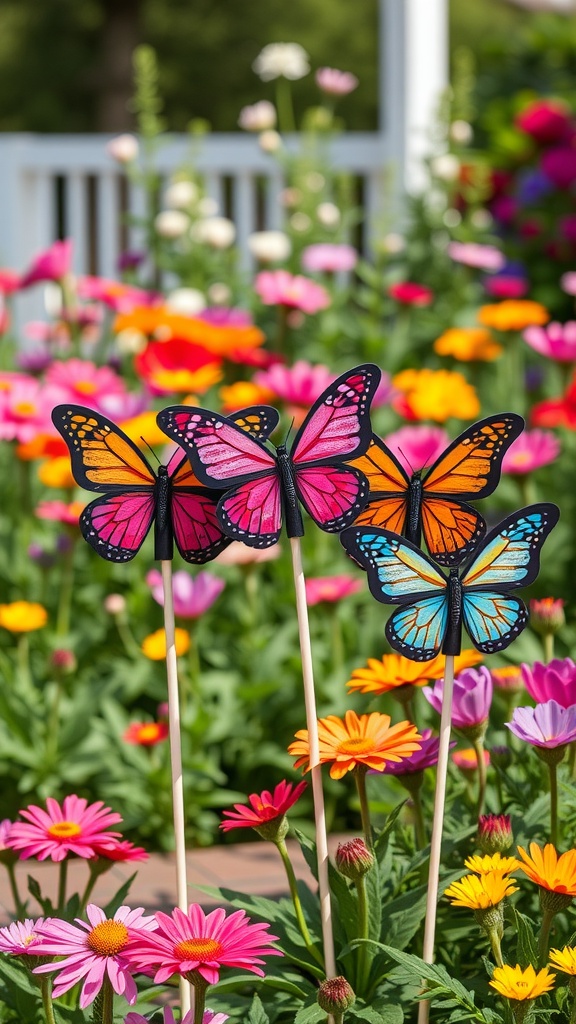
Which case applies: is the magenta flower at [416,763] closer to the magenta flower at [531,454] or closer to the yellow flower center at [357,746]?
the yellow flower center at [357,746]

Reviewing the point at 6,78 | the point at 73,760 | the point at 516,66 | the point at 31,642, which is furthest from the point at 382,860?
the point at 6,78

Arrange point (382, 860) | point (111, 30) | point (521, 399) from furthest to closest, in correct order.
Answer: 1. point (111, 30)
2. point (521, 399)
3. point (382, 860)

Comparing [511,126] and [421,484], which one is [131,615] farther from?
[511,126]

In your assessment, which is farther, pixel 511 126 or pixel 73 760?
pixel 511 126

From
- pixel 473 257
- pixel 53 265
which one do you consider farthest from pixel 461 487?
pixel 473 257

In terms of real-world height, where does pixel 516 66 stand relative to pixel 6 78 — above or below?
below

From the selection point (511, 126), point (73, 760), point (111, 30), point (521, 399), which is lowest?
point (73, 760)

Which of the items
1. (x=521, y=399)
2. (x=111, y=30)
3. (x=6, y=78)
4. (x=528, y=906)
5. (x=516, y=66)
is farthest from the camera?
(x=6, y=78)

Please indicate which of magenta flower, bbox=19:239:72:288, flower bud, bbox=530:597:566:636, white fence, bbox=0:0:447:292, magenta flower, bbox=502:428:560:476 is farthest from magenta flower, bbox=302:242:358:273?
flower bud, bbox=530:597:566:636
